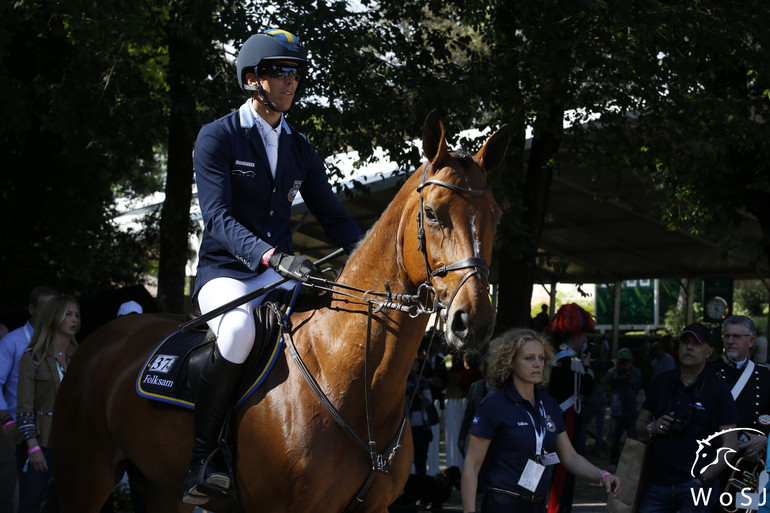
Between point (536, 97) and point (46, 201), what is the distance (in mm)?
10417

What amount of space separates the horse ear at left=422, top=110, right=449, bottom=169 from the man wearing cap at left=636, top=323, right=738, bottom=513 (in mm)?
3280

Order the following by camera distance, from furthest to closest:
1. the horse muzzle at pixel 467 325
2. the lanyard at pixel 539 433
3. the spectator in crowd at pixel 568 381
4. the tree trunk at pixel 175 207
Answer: the tree trunk at pixel 175 207
the spectator in crowd at pixel 568 381
the lanyard at pixel 539 433
the horse muzzle at pixel 467 325

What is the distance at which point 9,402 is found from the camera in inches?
265

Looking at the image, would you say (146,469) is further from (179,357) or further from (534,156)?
(534,156)

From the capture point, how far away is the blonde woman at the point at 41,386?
6.18 m

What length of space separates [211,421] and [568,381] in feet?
18.0

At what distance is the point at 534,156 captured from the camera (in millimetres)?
13969

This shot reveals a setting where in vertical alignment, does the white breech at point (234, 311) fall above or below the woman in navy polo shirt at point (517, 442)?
above

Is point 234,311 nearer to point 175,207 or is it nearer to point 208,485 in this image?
point 208,485

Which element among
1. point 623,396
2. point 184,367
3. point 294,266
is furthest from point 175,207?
point 294,266

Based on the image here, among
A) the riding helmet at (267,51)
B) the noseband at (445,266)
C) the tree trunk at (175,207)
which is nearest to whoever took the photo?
the noseband at (445,266)

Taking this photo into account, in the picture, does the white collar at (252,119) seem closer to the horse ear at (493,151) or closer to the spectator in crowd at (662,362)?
the horse ear at (493,151)

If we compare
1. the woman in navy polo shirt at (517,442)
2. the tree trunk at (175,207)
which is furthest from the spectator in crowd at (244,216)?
the tree trunk at (175,207)

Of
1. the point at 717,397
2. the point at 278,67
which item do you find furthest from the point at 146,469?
the point at 717,397
